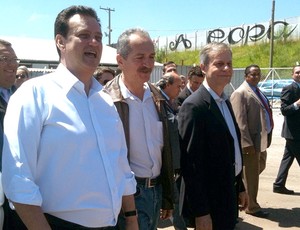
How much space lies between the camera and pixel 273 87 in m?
23.6

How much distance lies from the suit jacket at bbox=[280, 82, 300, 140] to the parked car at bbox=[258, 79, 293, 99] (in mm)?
16440

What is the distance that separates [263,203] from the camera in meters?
6.41

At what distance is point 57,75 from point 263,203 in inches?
200

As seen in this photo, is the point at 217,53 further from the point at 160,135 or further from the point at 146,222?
the point at 146,222

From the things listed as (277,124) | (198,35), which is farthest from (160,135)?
(198,35)

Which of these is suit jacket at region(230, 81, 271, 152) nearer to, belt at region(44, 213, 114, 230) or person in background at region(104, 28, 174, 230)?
person in background at region(104, 28, 174, 230)

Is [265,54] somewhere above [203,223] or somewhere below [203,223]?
above

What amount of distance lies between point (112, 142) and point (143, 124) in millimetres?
794

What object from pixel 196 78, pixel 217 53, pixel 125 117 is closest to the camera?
pixel 125 117

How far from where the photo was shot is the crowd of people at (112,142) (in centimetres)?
185

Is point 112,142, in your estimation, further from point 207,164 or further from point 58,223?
point 207,164

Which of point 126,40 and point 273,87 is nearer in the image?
point 126,40

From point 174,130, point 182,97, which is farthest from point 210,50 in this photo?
point 182,97

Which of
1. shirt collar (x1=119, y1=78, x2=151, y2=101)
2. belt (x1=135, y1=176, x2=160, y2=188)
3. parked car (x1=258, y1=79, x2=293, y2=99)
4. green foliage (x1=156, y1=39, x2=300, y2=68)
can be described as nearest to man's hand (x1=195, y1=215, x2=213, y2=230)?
belt (x1=135, y1=176, x2=160, y2=188)
